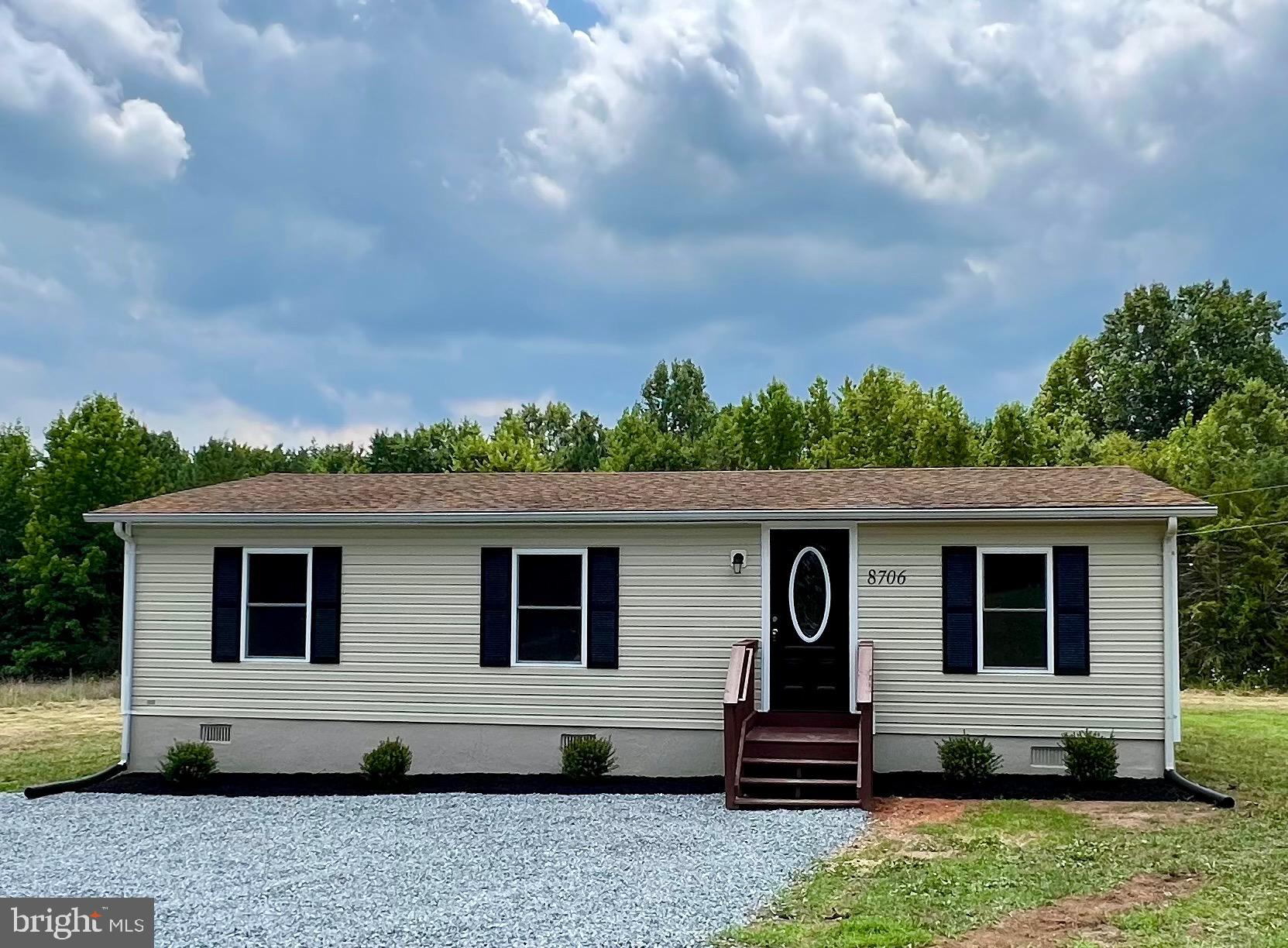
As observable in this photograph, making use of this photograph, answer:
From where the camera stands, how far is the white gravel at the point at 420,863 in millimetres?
6297

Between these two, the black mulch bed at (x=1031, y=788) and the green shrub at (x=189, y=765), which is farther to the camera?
the green shrub at (x=189, y=765)

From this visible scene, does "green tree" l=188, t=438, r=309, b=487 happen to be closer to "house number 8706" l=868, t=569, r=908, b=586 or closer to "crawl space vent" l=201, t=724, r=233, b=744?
"crawl space vent" l=201, t=724, r=233, b=744

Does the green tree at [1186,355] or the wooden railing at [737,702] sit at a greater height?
the green tree at [1186,355]

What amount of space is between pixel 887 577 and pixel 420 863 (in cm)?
544

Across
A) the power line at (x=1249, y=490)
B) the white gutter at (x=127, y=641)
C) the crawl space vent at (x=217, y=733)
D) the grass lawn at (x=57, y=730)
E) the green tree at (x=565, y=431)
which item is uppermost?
the green tree at (x=565, y=431)

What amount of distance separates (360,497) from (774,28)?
37.4 ft

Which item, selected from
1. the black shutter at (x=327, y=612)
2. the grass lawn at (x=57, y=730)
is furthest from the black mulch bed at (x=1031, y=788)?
the grass lawn at (x=57, y=730)

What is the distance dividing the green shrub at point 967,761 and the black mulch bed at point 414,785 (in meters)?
2.17

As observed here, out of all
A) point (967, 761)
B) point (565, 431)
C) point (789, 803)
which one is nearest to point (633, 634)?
point (789, 803)

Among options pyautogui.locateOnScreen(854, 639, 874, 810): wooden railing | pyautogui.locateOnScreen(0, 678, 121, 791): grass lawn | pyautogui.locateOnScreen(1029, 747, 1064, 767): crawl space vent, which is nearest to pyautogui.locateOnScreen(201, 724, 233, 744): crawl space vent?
pyautogui.locateOnScreen(0, 678, 121, 791): grass lawn

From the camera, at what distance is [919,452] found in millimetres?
27250

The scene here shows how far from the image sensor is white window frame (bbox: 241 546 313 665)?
39.0 feet

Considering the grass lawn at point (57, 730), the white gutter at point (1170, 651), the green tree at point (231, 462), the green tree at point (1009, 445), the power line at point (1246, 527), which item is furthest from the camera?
the green tree at point (231, 462)

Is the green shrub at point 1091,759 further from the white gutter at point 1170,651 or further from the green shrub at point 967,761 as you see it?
the green shrub at point 967,761
